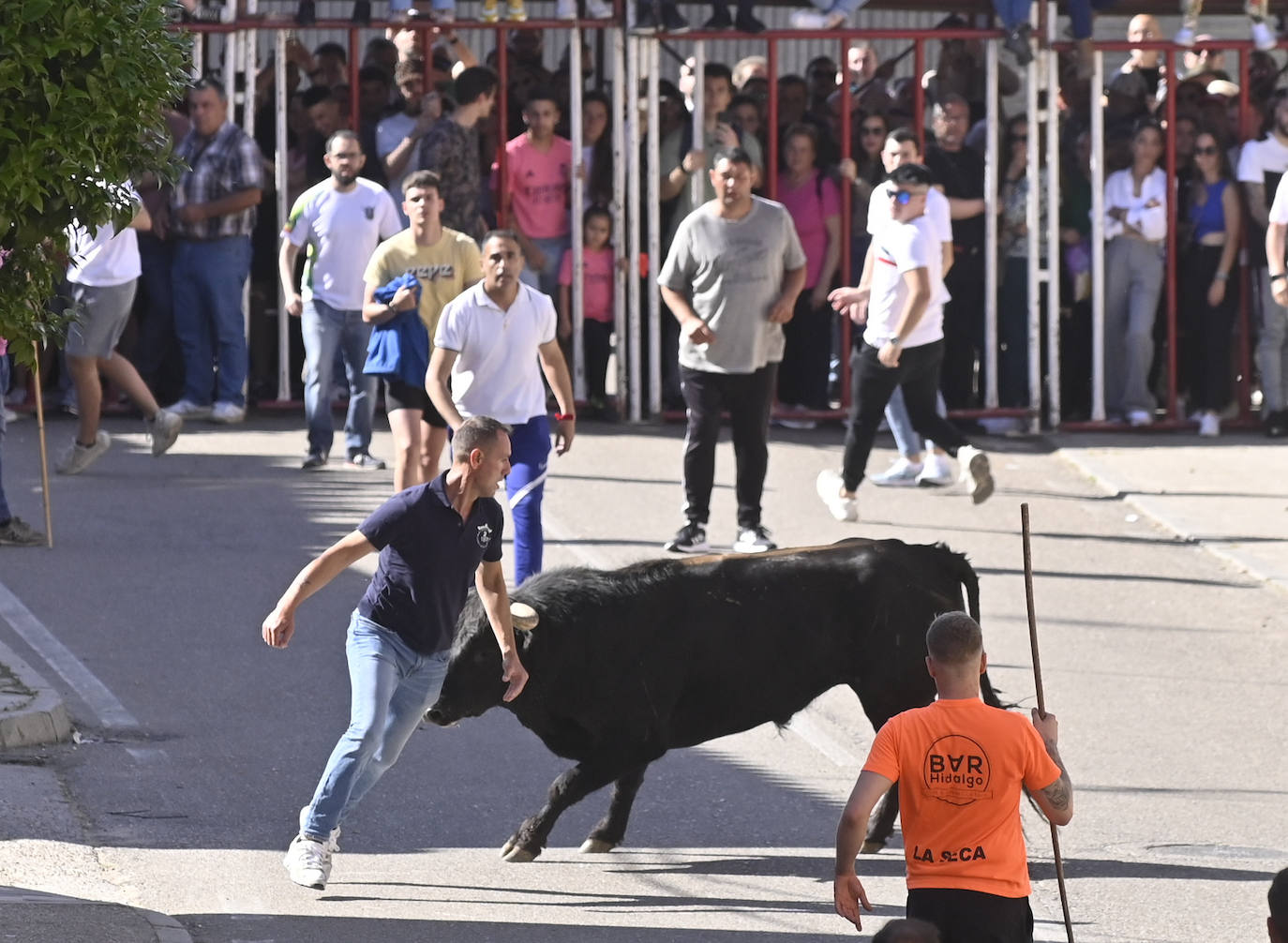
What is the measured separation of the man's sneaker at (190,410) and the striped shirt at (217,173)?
123cm

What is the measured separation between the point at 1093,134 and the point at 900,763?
1165cm

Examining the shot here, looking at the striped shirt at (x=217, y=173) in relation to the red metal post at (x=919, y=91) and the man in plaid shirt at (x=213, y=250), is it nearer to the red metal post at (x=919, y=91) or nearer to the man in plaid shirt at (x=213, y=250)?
the man in plaid shirt at (x=213, y=250)

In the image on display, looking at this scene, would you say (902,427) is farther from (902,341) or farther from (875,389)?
(902,341)

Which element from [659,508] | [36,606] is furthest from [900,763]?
[659,508]

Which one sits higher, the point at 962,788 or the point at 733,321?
the point at 733,321

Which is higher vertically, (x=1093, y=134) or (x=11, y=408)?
(x=1093, y=134)

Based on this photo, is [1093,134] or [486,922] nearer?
[486,922]

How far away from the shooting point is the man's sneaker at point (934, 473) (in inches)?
550

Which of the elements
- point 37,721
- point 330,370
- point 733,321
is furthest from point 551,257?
point 37,721

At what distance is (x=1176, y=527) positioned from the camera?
13.0 metres

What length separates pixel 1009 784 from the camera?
5160 mm

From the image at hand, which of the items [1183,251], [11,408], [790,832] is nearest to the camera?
[790,832]

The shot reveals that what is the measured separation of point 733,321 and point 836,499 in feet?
5.01

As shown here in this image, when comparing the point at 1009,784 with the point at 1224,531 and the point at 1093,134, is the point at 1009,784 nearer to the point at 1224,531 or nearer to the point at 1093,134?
the point at 1224,531
